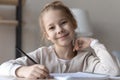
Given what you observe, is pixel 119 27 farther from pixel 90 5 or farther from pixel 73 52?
pixel 73 52

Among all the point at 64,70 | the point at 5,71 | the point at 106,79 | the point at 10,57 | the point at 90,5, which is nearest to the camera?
the point at 106,79

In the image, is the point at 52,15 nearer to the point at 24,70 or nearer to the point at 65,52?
the point at 65,52

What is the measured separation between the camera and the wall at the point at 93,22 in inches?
84.4

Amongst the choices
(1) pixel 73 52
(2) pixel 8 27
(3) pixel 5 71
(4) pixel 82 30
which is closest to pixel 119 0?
(4) pixel 82 30

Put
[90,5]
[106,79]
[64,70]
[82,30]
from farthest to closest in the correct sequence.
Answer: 1. [90,5]
2. [82,30]
3. [64,70]
4. [106,79]

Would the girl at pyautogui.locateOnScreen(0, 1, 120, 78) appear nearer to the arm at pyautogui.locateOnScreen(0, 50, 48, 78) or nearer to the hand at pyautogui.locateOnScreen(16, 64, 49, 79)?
the arm at pyautogui.locateOnScreen(0, 50, 48, 78)

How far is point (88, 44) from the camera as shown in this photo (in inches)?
45.8

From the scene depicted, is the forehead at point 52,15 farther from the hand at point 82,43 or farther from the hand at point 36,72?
the hand at point 36,72

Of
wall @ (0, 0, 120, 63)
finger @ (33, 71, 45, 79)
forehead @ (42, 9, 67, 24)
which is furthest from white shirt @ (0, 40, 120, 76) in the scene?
wall @ (0, 0, 120, 63)

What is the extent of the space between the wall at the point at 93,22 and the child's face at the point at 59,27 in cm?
98

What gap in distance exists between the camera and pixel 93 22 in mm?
2266

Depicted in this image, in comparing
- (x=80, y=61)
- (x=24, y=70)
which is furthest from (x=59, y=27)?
(x=24, y=70)

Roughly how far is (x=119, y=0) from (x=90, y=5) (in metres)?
0.28

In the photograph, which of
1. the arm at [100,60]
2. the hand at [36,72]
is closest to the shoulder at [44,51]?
the arm at [100,60]
